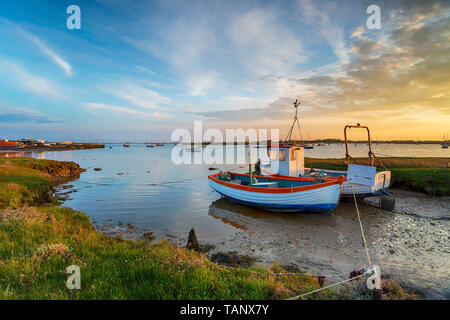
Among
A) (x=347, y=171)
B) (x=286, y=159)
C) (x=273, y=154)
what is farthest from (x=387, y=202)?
(x=273, y=154)

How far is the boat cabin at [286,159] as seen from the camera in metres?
17.9

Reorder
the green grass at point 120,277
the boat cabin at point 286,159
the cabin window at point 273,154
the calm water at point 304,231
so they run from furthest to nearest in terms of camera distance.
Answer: the cabin window at point 273,154 < the boat cabin at point 286,159 < the calm water at point 304,231 < the green grass at point 120,277

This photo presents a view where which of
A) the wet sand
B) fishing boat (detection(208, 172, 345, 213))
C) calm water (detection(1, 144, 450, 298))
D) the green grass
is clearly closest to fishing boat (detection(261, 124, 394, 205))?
the wet sand

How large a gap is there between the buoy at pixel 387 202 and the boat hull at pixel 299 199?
4.43 metres

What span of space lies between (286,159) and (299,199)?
18.8 ft

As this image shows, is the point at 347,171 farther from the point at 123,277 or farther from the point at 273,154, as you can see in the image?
the point at 123,277

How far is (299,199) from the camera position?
42.6 ft

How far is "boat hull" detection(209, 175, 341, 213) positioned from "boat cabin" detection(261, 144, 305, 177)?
489 centimetres

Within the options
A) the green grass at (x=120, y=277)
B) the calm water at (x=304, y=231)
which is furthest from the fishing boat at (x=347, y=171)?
the green grass at (x=120, y=277)

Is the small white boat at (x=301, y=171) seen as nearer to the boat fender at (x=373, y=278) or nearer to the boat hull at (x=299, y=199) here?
the boat hull at (x=299, y=199)
